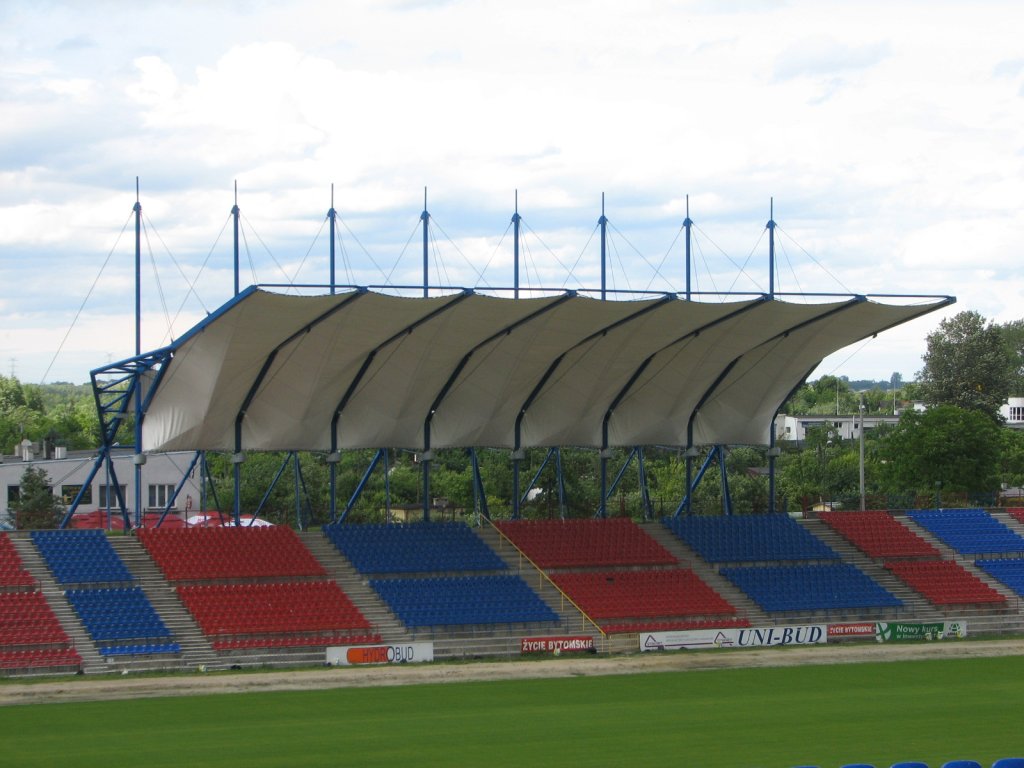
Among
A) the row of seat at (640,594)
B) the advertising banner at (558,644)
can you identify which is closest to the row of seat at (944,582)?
the row of seat at (640,594)

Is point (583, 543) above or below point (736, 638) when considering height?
above

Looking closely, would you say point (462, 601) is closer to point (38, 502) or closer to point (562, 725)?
point (562, 725)

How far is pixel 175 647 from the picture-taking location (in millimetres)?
34625

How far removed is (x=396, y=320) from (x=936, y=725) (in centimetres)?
1735

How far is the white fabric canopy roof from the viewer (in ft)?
121

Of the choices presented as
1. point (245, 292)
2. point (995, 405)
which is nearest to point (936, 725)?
point (245, 292)

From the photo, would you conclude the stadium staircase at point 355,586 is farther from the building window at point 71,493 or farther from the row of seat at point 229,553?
the building window at point 71,493

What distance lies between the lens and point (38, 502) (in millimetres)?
54875

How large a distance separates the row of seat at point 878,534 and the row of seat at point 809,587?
2412 millimetres

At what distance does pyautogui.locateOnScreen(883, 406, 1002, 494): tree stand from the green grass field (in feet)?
92.7

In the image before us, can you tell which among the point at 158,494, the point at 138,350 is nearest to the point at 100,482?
the point at 158,494

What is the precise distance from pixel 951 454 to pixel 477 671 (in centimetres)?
3371

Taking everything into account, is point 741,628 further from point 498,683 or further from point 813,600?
point 498,683

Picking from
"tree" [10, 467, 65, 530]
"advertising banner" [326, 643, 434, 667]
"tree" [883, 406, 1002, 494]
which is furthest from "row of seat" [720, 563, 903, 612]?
"tree" [10, 467, 65, 530]
